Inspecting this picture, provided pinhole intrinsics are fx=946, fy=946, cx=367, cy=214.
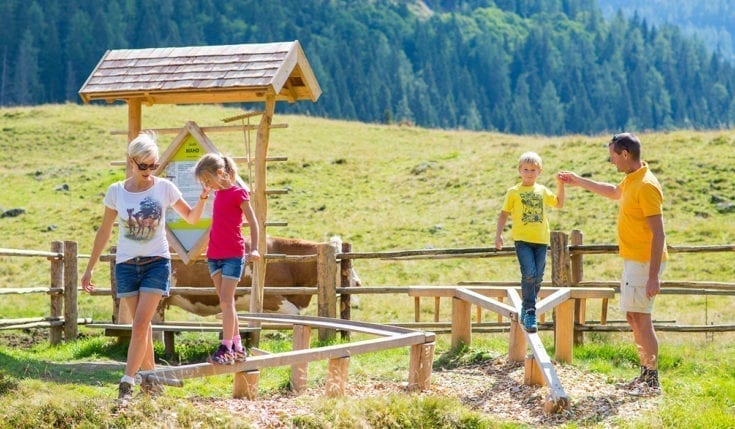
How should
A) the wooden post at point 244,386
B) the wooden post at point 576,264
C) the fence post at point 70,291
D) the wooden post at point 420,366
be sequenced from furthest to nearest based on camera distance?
the fence post at point 70,291
the wooden post at point 576,264
the wooden post at point 420,366
the wooden post at point 244,386

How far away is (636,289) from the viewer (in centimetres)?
709

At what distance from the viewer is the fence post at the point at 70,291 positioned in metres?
12.1

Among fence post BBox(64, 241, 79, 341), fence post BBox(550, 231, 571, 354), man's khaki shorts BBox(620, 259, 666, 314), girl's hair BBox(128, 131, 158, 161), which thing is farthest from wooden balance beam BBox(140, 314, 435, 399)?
fence post BBox(64, 241, 79, 341)

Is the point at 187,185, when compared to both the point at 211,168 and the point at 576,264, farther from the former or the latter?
the point at 576,264

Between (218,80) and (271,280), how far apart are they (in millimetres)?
4356

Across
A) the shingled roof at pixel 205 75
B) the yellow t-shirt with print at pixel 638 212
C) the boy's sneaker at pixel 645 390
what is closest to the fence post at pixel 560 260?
the shingled roof at pixel 205 75

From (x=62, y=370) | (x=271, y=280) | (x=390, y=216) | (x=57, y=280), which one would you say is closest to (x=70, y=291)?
(x=57, y=280)

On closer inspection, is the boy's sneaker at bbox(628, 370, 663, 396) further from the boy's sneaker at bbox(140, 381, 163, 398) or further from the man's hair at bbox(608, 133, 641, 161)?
the boy's sneaker at bbox(140, 381, 163, 398)

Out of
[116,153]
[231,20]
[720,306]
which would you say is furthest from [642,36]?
[720,306]

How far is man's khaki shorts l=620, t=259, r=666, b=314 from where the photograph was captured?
7.07 m

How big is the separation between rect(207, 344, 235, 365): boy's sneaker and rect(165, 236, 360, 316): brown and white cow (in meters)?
6.72

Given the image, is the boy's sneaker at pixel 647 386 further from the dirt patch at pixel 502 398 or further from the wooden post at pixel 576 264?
the wooden post at pixel 576 264

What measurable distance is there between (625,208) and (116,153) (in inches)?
999

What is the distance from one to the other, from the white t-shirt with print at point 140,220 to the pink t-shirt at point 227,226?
1.22ft
